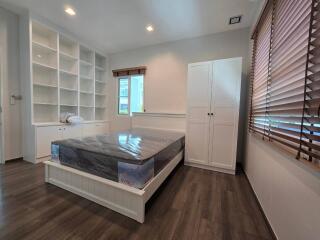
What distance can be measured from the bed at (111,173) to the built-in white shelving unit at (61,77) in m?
1.64

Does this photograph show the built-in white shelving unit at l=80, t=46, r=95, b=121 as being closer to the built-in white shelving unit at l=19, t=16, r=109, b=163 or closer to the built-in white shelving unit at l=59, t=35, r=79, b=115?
the built-in white shelving unit at l=19, t=16, r=109, b=163

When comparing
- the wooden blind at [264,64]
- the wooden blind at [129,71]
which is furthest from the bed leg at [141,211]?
the wooden blind at [129,71]

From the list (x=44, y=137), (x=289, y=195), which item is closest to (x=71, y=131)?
(x=44, y=137)

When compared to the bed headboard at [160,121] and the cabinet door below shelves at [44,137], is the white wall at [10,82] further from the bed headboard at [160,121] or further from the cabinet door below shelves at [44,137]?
the bed headboard at [160,121]

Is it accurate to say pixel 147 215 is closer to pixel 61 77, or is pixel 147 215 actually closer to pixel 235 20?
pixel 235 20

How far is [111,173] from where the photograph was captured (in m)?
1.57

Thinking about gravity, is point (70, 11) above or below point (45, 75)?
above

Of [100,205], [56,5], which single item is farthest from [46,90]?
[100,205]

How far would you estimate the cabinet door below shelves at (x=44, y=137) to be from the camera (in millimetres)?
2770

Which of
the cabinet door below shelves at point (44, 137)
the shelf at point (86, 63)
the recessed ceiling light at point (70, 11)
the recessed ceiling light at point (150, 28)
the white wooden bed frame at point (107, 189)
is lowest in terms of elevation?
the white wooden bed frame at point (107, 189)

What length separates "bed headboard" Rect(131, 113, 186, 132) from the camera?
334 centimetres

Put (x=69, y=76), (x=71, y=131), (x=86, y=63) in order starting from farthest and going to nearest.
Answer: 1. (x=86, y=63)
2. (x=69, y=76)
3. (x=71, y=131)

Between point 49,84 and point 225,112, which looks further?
point 49,84

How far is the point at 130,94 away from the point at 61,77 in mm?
1735
